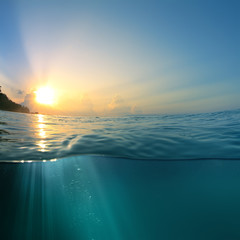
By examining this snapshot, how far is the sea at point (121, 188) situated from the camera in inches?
130

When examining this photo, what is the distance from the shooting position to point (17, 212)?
3.80 meters

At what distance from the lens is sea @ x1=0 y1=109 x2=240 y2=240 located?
3.31 m

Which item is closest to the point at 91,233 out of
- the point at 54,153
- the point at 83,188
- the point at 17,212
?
the point at 83,188

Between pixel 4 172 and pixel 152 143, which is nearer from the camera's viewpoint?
pixel 4 172

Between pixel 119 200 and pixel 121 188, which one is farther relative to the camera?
pixel 121 188

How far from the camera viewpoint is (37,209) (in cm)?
389

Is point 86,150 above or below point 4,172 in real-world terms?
above

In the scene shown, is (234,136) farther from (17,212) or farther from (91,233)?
(17,212)

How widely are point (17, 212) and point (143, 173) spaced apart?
4.19m

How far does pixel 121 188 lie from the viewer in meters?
5.21

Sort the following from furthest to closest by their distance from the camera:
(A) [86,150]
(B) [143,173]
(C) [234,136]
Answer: (C) [234,136]
(A) [86,150]
(B) [143,173]

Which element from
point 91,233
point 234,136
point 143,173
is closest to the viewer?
point 91,233

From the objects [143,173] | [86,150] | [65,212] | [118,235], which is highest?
[86,150]

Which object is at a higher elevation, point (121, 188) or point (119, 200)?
point (121, 188)
